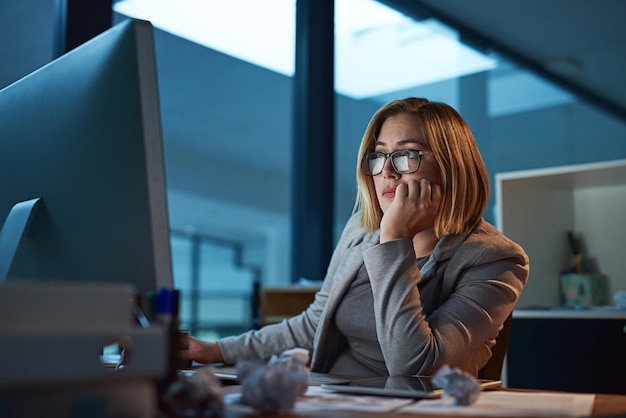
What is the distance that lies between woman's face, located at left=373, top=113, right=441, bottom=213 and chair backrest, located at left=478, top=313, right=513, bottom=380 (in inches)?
13.9

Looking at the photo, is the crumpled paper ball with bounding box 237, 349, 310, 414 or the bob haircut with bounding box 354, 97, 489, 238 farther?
the bob haircut with bounding box 354, 97, 489, 238

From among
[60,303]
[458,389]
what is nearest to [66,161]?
[60,303]

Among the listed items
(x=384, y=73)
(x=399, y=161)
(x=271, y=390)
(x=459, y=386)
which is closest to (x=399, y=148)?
(x=399, y=161)

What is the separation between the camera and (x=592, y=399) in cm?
97

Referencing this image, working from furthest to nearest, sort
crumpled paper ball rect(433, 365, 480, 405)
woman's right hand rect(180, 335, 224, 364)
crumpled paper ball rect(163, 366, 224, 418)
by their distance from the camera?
woman's right hand rect(180, 335, 224, 364), crumpled paper ball rect(433, 365, 480, 405), crumpled paper ball rect(163, 366, 224, 418)

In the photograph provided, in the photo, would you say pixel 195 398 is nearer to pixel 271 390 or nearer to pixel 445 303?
pixel 271 390

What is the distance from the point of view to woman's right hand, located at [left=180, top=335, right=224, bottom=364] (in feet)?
5.03

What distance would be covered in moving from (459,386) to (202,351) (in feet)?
2.65

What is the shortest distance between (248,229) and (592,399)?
10.5m

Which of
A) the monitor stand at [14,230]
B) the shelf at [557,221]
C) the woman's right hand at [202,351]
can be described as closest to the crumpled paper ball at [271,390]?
the monitor stand at [14,230]

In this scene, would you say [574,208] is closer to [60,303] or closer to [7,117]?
[7,117]

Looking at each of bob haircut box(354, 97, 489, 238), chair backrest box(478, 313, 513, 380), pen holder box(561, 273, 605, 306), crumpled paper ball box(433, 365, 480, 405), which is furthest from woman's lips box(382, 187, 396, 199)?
pen holder box(561, 273, 605, 306)

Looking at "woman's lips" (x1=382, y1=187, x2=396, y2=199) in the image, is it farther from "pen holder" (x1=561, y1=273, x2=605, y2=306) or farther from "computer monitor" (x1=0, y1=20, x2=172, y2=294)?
"pen holder" (x1=561, y1=273, x2=605, y2=306)

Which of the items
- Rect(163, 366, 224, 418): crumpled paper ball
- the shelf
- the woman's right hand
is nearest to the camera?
Rect(163, 366, 224, 418): crumpled paper ball
